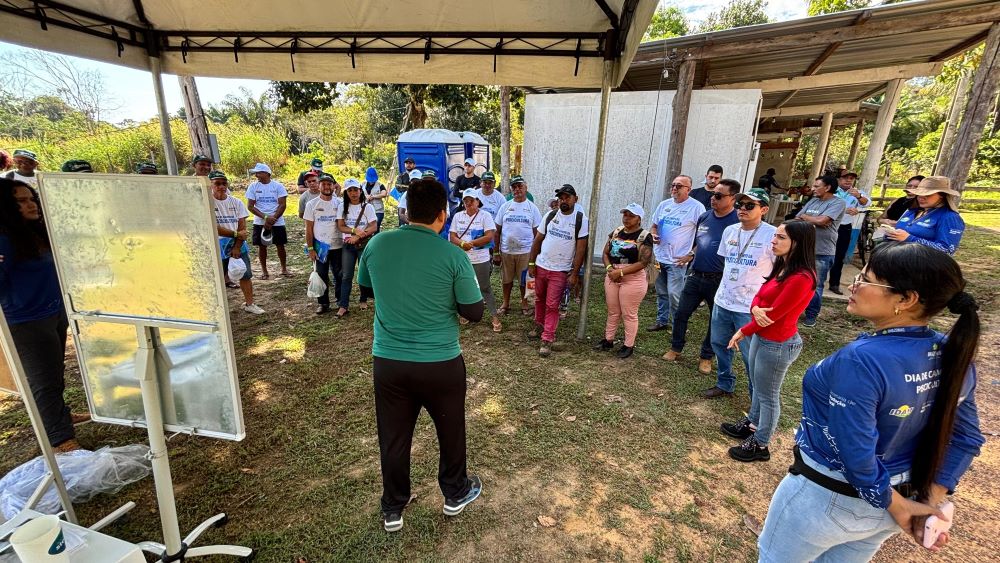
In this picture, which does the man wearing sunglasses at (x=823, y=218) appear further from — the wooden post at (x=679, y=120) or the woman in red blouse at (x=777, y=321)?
the woman in red blouse at (x=777, y=321)

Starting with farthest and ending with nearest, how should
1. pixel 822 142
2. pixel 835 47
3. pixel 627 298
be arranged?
pixel 822 142
pixel 835 47
pixel 627 298

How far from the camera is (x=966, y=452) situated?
1.37 meters

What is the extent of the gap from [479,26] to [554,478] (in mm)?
3945

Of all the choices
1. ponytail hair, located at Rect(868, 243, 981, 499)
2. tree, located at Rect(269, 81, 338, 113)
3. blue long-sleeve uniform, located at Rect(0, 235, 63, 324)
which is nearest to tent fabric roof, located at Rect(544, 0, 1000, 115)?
ponytail hair, located at Rect(868, 243, 981, 499)

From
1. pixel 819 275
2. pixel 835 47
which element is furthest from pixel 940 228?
pixel 835 47

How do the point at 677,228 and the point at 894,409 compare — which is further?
the point at 677,228

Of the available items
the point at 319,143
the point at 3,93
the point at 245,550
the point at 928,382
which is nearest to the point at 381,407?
the point at 245,550

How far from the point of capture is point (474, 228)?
5250mm

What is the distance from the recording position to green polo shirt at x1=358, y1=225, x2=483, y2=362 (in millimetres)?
2129

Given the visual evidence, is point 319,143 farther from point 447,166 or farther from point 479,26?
point 479,26

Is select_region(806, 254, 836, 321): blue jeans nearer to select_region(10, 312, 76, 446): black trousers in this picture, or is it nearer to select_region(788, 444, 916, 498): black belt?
select_region(788, 444, 916, 498): black belt

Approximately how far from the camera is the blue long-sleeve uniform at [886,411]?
1.30 m

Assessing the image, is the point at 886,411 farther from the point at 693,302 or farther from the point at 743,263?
the point at 693,302

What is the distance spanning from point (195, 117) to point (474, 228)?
626 cm
